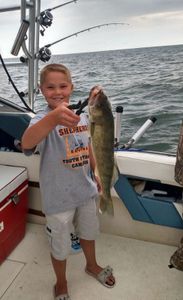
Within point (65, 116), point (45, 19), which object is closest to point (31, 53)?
point (45, 19)

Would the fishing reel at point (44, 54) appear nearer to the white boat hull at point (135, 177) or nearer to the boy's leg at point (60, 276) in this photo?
the white boat hull at point (135, 177)

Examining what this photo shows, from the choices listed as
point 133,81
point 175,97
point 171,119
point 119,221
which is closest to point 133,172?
point 119,221

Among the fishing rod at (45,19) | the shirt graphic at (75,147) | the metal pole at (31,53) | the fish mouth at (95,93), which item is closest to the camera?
the fish mouth at (95,93)

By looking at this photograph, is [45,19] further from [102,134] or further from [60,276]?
[60,276]

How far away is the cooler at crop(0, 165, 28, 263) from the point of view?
2.22 metres

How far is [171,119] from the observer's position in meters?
7.94

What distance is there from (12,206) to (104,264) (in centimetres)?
77

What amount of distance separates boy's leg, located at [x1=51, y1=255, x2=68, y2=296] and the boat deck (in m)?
0.08

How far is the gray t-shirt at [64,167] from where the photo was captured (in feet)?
5.79

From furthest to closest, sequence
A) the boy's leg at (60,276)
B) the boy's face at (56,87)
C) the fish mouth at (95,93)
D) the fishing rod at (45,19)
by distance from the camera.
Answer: the fishing rod at (45,19) → the boy's leg at (60,276) → the boy's face at (56,87) → the fish mouth at (95,93)

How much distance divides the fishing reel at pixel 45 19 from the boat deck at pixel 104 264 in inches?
66.8

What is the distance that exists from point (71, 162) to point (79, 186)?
5.9 inches

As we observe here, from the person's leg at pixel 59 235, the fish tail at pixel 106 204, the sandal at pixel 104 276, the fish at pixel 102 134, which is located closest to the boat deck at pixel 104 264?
the sandal at pixel 104 276

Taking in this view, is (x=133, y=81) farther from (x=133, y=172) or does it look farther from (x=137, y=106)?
(x=133, y=172)
